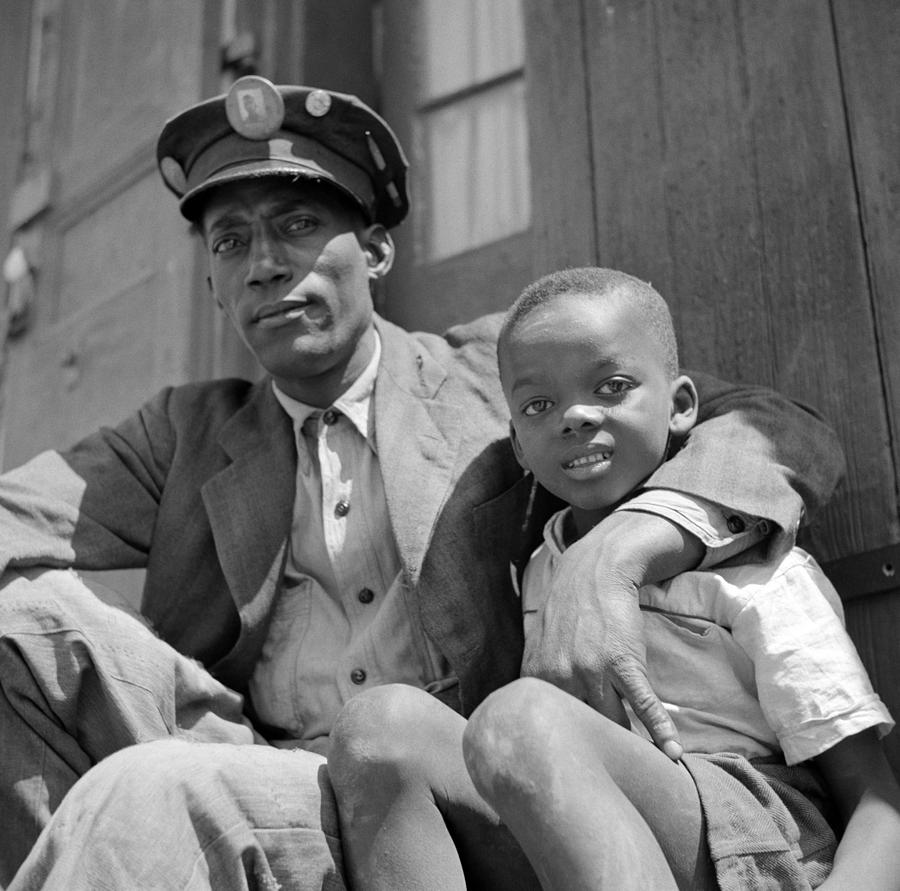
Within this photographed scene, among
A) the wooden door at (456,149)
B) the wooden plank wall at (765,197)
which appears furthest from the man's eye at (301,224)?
the wooden door at (456,149)

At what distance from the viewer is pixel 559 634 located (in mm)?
1668

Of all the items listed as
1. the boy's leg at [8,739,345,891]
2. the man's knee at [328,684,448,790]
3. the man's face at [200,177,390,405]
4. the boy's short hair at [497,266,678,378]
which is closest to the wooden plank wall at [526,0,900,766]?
the boy's short hair at [497,266,678,378]

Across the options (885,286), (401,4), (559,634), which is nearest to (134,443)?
(559,634)

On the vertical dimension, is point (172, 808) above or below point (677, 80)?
below

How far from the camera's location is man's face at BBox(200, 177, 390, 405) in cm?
235

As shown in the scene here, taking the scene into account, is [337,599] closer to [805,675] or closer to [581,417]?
[581,417]

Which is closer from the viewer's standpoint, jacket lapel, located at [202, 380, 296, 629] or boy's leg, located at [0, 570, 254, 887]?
boy's leg, located at [0, 570, 254, 887]

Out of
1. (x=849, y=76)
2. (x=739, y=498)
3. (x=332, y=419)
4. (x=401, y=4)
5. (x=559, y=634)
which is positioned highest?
(x=401, y=4)

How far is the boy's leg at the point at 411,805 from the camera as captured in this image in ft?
4.96

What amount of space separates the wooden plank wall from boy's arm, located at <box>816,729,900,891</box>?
0.34 meters

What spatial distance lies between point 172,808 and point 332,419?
1043 mm

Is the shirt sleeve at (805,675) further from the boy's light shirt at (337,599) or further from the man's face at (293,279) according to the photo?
the man's face at (293,279)

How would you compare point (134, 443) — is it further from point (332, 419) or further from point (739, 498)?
point (739, 498)

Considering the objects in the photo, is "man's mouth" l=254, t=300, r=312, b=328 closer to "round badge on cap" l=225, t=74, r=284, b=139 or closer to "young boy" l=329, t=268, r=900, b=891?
"round badge on cap" l=225, t=74, r=284, b=139
